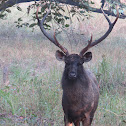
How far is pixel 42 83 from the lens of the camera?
6.55 meters

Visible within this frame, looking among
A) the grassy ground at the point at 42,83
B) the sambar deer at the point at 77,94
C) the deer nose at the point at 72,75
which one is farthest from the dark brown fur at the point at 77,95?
the grassy ground at the point at 42,83

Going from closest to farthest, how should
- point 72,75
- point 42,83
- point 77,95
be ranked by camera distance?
point 72,75 < point 77,95 < point 42,83

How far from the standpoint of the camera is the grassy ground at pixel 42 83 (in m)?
5.06

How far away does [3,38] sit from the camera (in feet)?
39.5

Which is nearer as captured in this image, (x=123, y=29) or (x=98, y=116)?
(x=98, y=116)

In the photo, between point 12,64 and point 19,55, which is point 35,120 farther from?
point 19,55

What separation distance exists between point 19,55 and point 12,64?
711mm

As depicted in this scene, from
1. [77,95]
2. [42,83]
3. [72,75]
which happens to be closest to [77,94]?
[77,95]

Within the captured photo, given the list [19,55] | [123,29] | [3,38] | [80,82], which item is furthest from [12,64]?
[123,29]

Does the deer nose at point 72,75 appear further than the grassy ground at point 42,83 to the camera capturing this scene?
No

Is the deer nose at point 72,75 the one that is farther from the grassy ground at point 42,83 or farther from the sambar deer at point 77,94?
the grassy ground at point 42,83

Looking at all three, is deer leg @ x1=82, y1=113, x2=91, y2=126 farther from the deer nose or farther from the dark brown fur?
the deer nose

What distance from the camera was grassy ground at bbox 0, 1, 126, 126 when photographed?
5062 mm

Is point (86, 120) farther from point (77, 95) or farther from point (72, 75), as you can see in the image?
point (72, 75)
